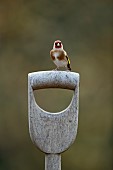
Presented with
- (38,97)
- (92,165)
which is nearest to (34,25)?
(38,97)

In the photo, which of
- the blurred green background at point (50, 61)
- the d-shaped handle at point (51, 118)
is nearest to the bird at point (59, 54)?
the d-shaped handle at point (51, 118)

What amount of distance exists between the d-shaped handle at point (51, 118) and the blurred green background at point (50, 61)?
1751mm

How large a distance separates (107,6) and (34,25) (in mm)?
460

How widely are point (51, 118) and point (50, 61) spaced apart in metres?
1.78

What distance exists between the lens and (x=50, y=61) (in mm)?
2844

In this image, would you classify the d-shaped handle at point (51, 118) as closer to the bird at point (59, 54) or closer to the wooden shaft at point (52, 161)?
the wooden shaft at point (52, 161)

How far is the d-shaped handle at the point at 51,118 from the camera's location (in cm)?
107

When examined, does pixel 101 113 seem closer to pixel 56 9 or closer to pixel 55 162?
pixel 56 9

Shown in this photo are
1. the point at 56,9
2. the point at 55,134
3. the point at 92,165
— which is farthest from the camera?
the point at 92,165

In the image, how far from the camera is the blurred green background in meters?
2.84

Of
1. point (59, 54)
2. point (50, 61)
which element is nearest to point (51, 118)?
point (59, 54)

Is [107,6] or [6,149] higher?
[107,6]

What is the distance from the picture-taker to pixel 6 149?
2.99 meters

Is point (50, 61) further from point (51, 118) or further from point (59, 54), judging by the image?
point (51, 118)
